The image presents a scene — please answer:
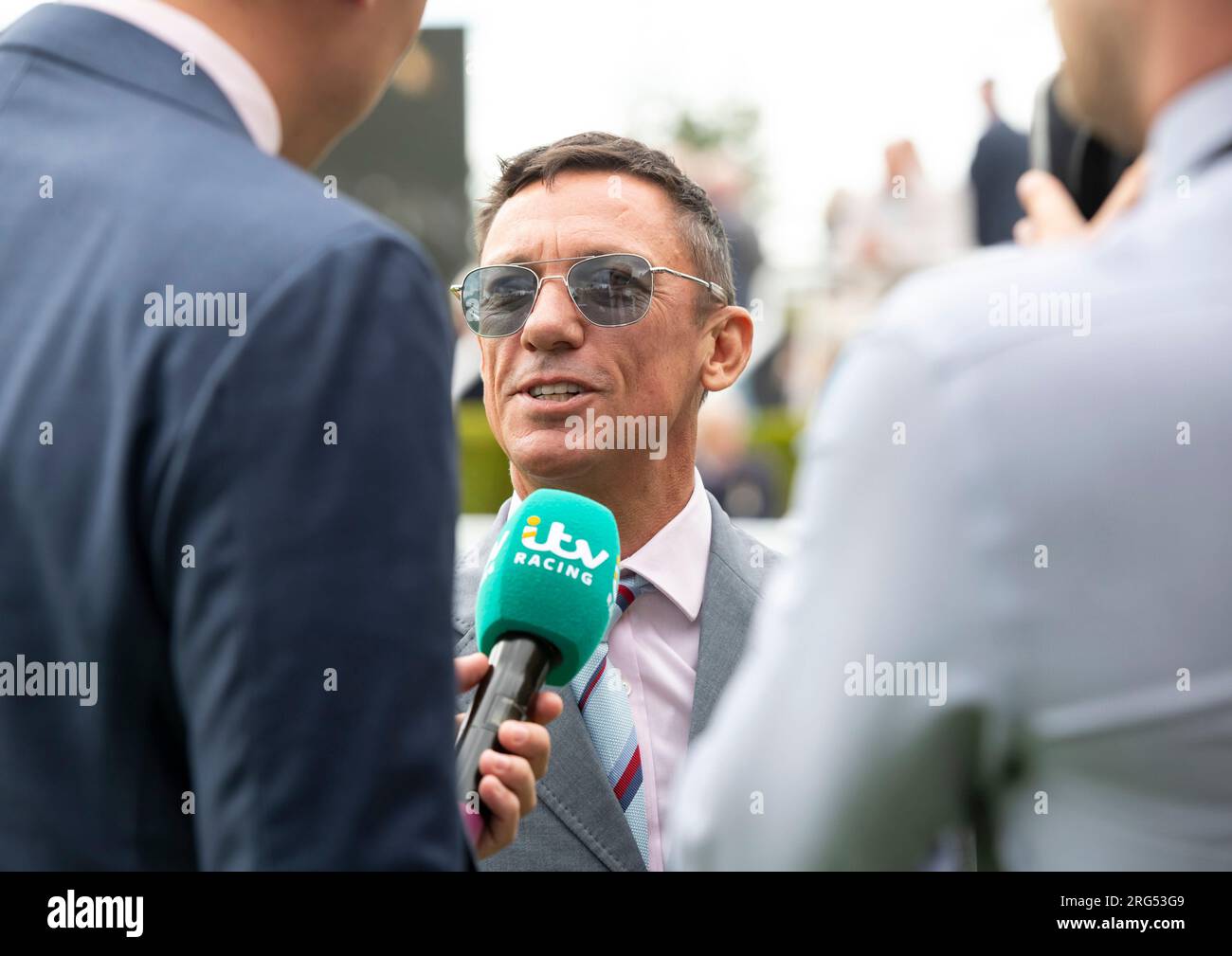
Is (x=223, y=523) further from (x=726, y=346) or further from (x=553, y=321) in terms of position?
(x=726, y=346)

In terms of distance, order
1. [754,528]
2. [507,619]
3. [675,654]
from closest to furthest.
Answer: [507,619] → [675,654] → [754,528]

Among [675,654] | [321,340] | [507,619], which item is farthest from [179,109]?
[675,654]

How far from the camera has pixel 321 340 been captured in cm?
114

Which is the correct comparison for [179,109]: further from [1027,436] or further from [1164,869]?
[1164,869]

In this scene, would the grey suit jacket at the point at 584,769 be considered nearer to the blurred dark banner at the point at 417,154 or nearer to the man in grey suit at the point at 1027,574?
the man in grey suit at the point at 1027,574

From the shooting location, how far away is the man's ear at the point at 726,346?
3.22m

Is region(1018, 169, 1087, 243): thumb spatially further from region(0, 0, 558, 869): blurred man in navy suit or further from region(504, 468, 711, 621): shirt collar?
region(504, 468, 711, 621): shirt collar

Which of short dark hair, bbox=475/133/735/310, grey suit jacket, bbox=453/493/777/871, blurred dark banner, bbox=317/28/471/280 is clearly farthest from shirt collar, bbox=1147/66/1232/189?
blurred dark banner, bbox=317/28/471/280

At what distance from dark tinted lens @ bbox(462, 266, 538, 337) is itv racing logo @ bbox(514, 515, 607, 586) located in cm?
100

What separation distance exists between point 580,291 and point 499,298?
18cm

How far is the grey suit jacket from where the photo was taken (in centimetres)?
238

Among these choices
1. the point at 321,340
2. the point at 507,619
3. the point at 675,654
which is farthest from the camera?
the point at 675,654

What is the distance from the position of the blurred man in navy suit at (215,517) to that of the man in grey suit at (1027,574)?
32 centimetres
